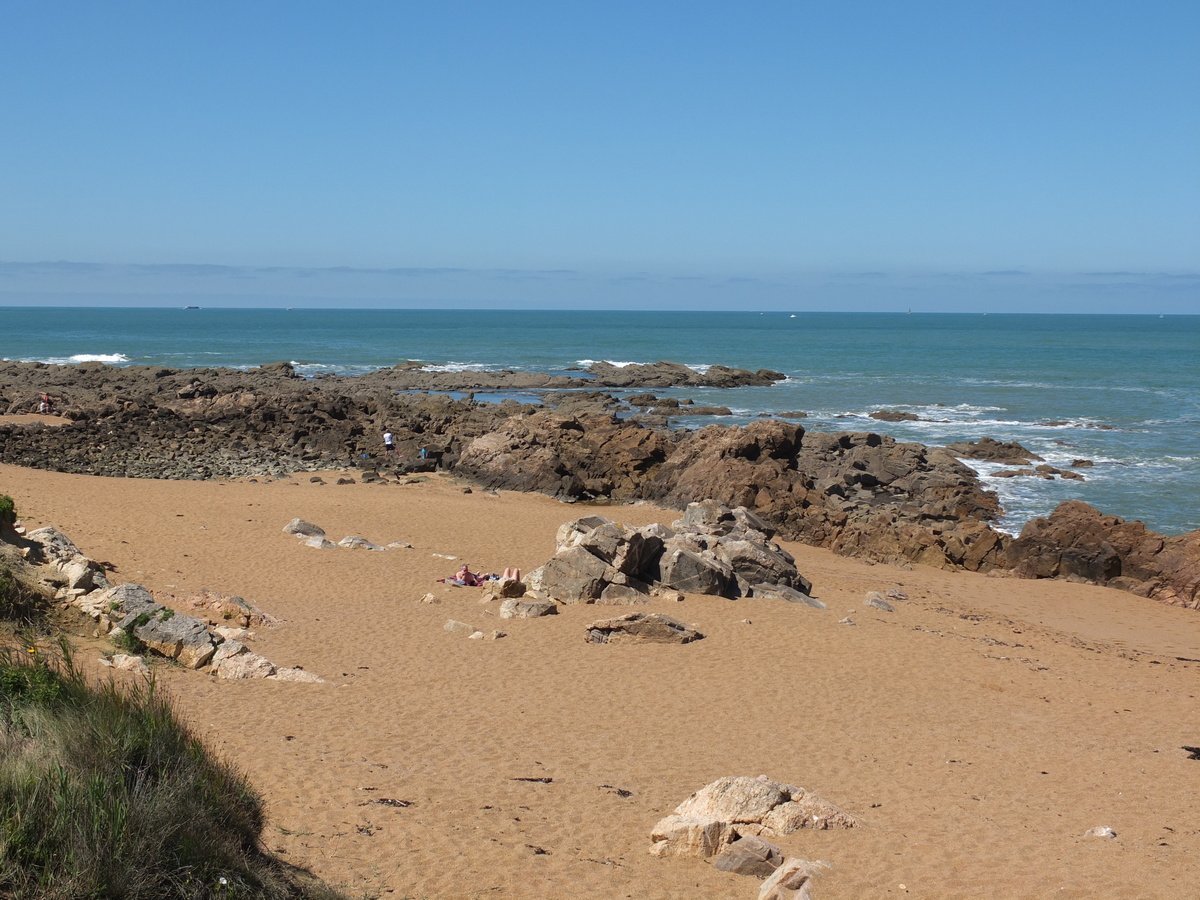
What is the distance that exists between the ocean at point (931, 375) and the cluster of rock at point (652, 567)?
1197 cm

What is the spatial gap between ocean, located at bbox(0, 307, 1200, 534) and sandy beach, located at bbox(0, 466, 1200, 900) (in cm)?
1389

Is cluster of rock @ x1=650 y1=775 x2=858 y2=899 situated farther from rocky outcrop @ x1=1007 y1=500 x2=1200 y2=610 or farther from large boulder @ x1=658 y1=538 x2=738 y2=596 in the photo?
rocky outcrop @ x1=1007 y1=500 x2=1200 y2=610

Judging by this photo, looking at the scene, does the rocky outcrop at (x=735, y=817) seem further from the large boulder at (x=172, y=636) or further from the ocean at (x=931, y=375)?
the ocean at (x=931, y=375)

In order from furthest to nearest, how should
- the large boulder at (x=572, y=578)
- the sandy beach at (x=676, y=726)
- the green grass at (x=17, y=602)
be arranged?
1. the large boulder at (x=572, y=578)
2. the green grass at (x=17, y=602)
3. the sandy beach at (x=676, y=726)

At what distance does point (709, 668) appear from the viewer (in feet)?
46.6

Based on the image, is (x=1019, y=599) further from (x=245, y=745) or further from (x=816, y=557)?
(x=245, y=745)

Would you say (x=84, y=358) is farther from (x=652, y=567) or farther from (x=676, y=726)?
(x=676, y=726)

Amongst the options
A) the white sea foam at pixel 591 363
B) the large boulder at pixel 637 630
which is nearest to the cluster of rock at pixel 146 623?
the large boulder at pixel 637 630

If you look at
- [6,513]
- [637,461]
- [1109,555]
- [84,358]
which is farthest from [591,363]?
[6,513]

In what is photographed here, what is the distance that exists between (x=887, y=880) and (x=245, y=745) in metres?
6.21

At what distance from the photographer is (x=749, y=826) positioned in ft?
28.2

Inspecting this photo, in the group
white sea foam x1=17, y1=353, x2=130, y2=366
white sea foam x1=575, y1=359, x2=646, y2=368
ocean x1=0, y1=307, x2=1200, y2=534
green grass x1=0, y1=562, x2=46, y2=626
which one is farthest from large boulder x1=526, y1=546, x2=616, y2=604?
white sea foam x1=17, y1=353, x2=130, y2=366

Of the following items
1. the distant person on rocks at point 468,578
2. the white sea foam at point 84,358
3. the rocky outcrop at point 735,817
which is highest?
the white sea foam at point 84,358

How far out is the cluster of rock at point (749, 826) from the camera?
788 cm
